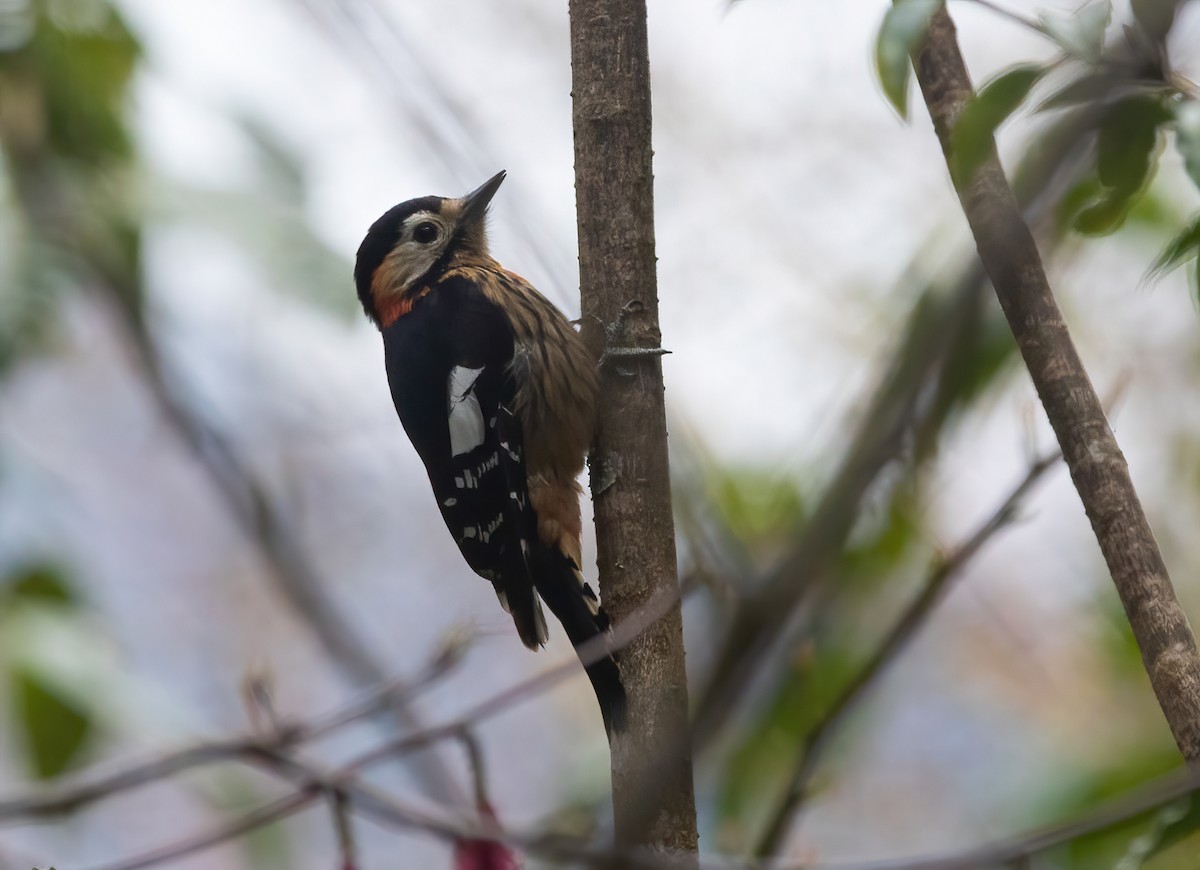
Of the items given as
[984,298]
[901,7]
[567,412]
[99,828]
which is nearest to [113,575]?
[99,828]

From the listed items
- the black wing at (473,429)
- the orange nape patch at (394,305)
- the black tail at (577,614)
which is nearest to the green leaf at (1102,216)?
the black tail at (577,614)

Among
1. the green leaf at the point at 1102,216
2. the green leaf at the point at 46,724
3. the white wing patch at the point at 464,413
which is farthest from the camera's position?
the white wing patch at the point at 464,413

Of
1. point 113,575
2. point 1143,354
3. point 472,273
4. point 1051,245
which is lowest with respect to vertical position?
point 1051,245

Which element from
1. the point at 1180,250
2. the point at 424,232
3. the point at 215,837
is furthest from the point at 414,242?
the point at 215,837

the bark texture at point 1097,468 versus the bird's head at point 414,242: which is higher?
the bird's head at point 414,242

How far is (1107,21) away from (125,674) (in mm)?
1367

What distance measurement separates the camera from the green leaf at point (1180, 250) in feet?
4.31

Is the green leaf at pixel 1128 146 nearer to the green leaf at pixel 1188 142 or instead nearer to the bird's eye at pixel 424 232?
the green leaf at pixel 1188 142

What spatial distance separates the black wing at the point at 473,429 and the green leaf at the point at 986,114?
65.5 inches

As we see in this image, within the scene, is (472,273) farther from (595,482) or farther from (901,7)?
(901,7)

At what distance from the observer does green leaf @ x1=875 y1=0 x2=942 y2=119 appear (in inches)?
52.8

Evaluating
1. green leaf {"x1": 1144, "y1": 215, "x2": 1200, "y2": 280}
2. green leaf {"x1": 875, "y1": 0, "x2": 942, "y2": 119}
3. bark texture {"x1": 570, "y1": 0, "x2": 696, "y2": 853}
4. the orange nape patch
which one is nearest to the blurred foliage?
bark texture {"x1": 570, "y1": 0, "x2": 696, "y2": 853}

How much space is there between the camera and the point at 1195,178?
1.17 metres

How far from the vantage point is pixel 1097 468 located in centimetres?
165
